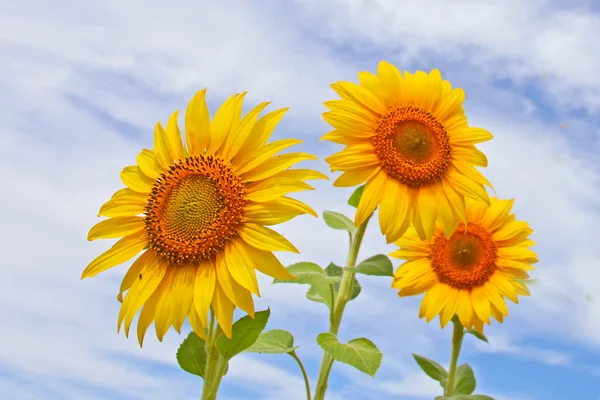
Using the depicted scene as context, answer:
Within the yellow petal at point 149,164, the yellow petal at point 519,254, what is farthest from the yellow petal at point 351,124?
the yellow petal at point 519,254

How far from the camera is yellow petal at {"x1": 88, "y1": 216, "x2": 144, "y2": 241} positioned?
3340 mm

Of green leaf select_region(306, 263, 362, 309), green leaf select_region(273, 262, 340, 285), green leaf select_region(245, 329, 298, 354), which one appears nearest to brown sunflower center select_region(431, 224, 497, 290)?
green leaf select_region(306, 263, 362, 309)

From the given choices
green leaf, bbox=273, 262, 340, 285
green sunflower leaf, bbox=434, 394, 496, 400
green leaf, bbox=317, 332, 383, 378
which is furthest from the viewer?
green sunflower leaf, bbox=434, 394, 496, 400

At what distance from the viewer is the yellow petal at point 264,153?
10.2 feet

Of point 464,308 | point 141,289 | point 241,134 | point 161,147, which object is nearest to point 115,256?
point 141,289

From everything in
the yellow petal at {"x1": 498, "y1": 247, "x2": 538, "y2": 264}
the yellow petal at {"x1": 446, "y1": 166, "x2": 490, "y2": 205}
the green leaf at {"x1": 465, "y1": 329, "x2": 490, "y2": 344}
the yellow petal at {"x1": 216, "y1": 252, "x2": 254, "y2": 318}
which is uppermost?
the yellow petal at {"x1": 498, "y1": 247, "x2": 538, "y2": 264}

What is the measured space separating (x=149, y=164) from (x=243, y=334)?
3.03 ft

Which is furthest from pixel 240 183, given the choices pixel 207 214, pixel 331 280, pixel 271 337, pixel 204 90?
pixel 271 337

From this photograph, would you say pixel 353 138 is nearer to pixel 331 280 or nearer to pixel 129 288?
pixel 331 280

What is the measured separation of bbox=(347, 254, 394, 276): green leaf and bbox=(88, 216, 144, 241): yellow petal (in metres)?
1.15

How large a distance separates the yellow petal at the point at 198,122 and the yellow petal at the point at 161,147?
0.45 ft

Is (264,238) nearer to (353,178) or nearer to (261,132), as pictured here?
(261,132)

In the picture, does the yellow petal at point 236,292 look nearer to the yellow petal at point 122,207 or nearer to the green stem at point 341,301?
the yellow petal at point 122,207

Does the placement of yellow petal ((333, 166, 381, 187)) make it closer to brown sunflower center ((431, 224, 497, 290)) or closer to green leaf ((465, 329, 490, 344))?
brown sunflower center ((431, 224, 497, 290))
